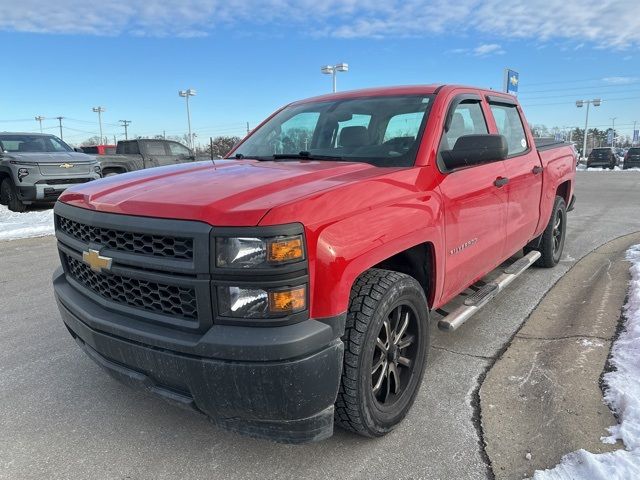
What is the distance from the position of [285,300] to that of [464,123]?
223 centimetres

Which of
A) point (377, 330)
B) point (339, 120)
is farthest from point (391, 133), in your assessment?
point (377, 330)

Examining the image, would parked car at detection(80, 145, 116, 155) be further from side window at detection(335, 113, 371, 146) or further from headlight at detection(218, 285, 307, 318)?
headlight at detection(218, 285, 307, 318)

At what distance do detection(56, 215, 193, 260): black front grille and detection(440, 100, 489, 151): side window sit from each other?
70.0 inches

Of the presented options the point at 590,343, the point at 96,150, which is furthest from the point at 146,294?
the point at 96,150

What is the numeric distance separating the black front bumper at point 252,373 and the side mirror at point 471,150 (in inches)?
54.1

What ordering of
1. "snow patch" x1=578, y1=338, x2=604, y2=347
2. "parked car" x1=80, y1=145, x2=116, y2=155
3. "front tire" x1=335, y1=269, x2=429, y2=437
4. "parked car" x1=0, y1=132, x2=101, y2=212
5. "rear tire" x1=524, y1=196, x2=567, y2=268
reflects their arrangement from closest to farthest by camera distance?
"front tire" x1=335, y1=269, x2=429, y2=437 < "snow patch" x1=578, y1=338, x2=604, y2=347 < "rear tire" x1=524, y1=196, x2=567, y2=268 < "parked car" x1=0, y1=132, x2=101, y2=212 < "parked car" x1=80, y1=145, x2=116, y2=155

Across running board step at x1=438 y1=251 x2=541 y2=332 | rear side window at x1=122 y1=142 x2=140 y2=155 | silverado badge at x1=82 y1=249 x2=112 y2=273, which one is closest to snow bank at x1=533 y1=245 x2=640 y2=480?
running board step at x1=438 y1=251 x2=541 y2=332

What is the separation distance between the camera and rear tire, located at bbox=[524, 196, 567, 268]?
5.36 m

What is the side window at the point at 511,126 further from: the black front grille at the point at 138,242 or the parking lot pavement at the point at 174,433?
the black front grille at the point at 138,242

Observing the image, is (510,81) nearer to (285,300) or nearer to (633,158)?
(285,300)

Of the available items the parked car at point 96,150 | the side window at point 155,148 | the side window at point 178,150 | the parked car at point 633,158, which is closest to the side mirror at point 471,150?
the side window at point 155,148

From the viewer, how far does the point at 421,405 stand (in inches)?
112

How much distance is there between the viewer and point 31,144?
38.8 feet

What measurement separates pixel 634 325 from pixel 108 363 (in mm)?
3578
